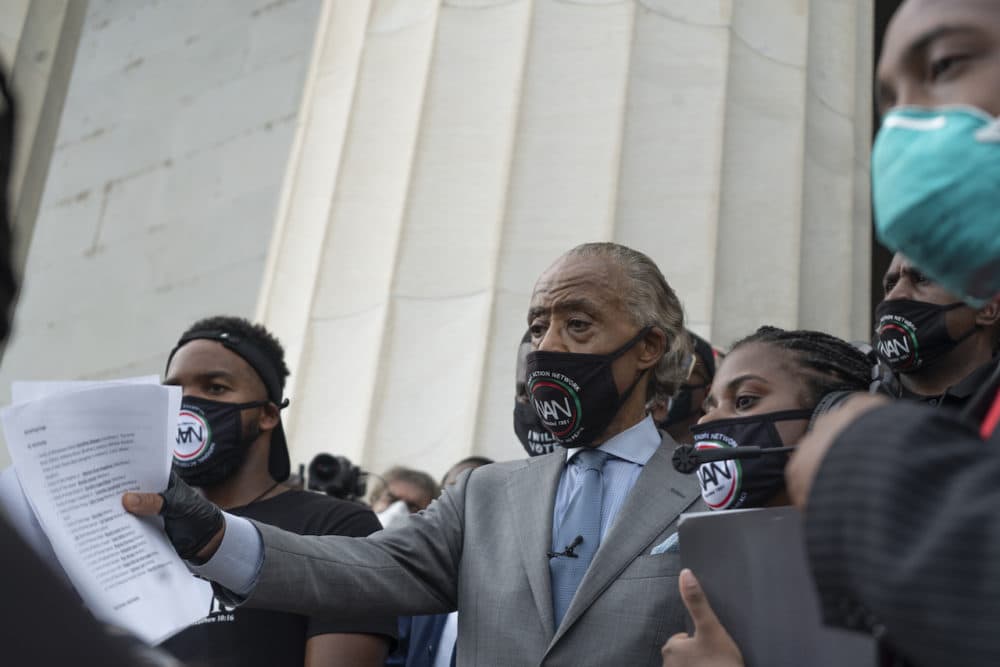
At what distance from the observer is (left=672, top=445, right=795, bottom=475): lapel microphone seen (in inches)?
105

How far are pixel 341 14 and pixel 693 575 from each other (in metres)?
7.03

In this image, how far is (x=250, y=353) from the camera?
4012 mm

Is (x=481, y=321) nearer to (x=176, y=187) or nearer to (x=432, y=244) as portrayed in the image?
(x=432, y=244)

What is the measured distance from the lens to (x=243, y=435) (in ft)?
12.5

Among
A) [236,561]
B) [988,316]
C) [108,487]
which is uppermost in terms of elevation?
[988,316]

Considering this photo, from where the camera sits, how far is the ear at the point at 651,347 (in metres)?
3.44

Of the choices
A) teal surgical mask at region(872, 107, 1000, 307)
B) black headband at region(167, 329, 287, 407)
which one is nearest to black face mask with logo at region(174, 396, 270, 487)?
black headband at region(167, 329, 287, 407)

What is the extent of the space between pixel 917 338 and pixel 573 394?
3.17ft

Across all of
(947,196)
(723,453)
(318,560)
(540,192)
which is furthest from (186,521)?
(540,192)

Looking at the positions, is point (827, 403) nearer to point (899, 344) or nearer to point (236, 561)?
point (899, 344)

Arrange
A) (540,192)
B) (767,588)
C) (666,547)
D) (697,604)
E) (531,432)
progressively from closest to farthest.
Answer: (767,588), (697,604), (666,547), (531,432), (540,192)

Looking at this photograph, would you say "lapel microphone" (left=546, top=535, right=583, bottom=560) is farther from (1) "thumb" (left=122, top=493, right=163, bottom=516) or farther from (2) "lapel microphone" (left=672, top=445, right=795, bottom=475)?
(1) "thumb" (left=122, top=493, right=163, bottom=516)

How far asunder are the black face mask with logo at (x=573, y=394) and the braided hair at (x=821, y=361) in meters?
0.35

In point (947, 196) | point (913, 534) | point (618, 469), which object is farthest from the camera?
point (618, 469)
